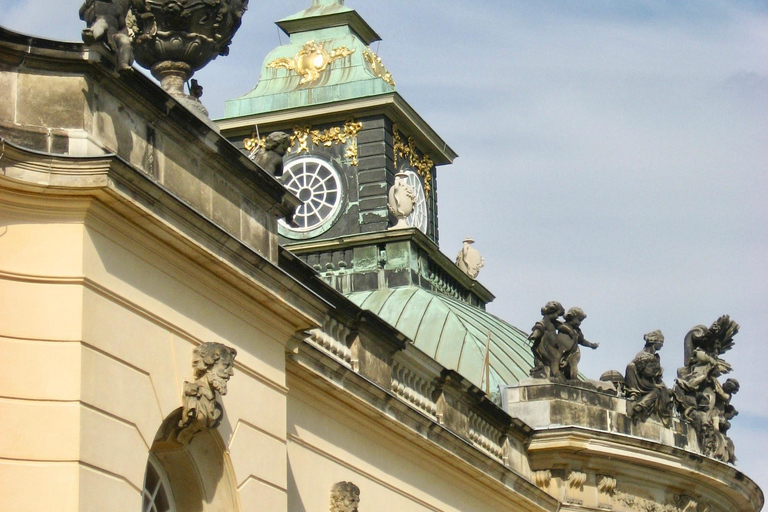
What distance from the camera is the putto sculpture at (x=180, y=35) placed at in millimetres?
16109

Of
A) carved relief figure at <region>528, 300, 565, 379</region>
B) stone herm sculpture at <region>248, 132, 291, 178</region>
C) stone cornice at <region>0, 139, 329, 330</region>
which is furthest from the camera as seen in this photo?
carved relief figure at <region>528, 300, 565, 379</region>

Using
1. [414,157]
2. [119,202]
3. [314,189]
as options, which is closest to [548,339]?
[314,189]

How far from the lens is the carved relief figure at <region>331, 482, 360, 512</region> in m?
18.7

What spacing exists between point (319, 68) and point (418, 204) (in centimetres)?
376

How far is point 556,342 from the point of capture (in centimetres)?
2783

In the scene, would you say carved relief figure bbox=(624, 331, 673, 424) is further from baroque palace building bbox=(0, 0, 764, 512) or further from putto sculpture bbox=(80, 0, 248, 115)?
putto sculpture bbox=(80, 0, 248, 115)

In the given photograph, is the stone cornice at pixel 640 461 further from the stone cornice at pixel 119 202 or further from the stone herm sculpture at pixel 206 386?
the stone herm sculpture at pixel 206 386

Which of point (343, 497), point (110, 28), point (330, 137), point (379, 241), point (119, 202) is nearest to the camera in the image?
point (119, 202)

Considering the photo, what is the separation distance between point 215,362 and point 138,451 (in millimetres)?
1277

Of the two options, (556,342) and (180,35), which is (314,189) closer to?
(556,342)

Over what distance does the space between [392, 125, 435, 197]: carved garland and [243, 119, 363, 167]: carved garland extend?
0.98 m

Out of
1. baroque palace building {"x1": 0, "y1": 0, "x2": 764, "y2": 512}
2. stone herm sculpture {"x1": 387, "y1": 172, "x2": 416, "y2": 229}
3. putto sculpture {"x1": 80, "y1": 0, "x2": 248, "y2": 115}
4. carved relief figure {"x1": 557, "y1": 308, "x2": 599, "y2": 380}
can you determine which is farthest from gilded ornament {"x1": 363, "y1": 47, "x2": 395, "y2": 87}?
putto sculpture {"x1": 80, "y1": 0, "x2": 248, "y2": 115}

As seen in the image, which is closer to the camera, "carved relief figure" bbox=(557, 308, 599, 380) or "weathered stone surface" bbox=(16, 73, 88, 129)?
"weathered stone surface" bbox=(16, 73, 88, 129)

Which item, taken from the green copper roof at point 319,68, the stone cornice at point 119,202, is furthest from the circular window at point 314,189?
the stone cornice at point 119,202
